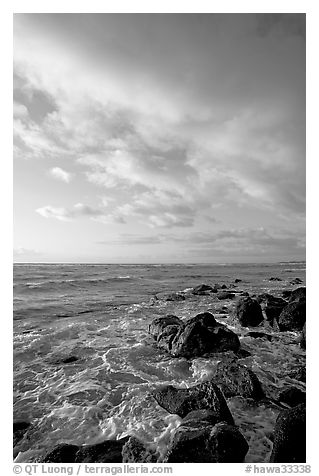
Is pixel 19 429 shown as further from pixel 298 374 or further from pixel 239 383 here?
pixel 298 374

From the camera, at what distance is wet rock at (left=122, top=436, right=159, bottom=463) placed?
4.13m

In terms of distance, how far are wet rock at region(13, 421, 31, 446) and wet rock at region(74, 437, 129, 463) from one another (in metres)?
1.53

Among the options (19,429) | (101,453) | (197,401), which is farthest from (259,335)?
(19,429)

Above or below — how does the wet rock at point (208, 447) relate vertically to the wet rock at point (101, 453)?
above

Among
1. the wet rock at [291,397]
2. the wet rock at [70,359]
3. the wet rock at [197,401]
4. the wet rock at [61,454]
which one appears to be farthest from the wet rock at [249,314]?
the wet rock at [61,454]

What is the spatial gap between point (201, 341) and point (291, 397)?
3249 millimetres

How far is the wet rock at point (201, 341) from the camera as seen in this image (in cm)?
844

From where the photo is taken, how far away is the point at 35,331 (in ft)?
37.2

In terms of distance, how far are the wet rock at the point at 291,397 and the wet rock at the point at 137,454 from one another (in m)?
3.30

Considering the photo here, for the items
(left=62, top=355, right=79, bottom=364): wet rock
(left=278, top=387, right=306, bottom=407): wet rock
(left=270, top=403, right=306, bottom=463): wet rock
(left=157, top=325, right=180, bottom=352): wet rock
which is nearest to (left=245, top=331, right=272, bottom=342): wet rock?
(left=157, top=325, right=180, bottom=352): wet rock

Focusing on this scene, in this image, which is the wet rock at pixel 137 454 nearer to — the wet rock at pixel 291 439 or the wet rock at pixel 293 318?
the wet rock at pixel 291 439
